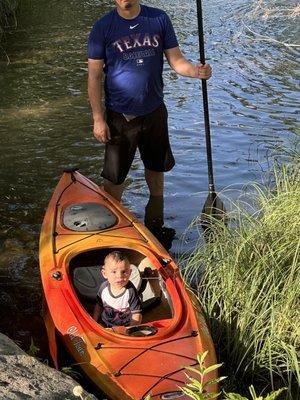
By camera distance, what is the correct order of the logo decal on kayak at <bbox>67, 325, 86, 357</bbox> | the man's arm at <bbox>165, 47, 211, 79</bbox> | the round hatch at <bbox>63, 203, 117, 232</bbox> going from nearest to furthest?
the logo decal on kayak at <bbox>67, 325, 86, 357</bbox> < the round hatch at <bbox>63, 203, 117, 232</bbox> < the man's arm at <bbox>165, 47, 211, 79</bbox>

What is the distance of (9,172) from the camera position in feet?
21.0

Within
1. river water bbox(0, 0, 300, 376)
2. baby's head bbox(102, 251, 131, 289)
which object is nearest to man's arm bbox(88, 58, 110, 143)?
river water bbox(0, 0, 300, 376)

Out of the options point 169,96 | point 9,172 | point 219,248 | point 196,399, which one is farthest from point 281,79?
point 196,399

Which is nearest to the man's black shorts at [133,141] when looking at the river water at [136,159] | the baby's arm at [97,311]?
the river water at [136,159]

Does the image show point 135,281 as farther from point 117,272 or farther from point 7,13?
point 7,13

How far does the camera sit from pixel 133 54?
14.2ft

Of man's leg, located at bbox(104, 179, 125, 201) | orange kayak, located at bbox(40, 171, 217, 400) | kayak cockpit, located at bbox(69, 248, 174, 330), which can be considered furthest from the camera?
man's leg, located at bbox(104, 179, 125, 201)

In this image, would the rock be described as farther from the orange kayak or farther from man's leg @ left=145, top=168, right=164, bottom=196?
man's leg @ left=145, top=168, right=164, bottom=196

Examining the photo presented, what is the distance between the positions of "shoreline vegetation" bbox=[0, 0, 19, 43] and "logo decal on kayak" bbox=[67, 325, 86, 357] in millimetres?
10068

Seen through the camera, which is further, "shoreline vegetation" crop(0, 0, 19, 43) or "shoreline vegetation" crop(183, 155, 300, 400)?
"shoreline vegetation" crop(0, 0, 19, 43)

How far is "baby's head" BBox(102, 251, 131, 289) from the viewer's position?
3.57 m

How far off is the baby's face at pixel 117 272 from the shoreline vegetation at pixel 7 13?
9.68 metres

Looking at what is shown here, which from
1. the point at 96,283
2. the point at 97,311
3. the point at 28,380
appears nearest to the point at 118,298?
the point at 97,311

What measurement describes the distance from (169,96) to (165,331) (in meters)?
5.88
